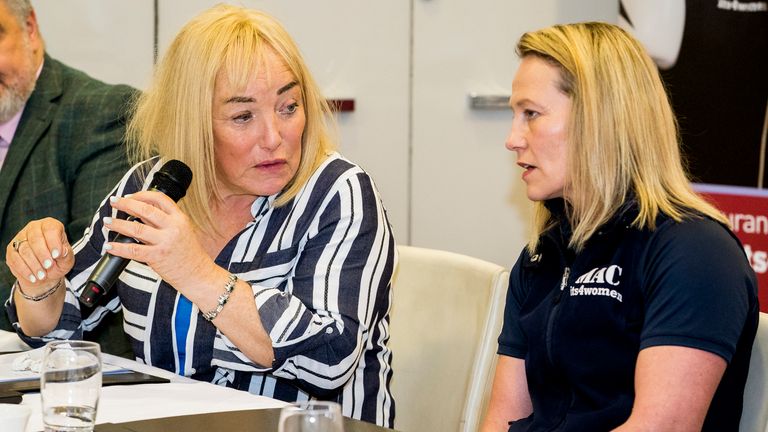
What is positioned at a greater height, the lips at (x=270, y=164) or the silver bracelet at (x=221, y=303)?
the lips at (x=270, y=164)

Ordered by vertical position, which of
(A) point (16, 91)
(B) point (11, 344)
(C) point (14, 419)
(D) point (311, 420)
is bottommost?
(B) point (11, 344)

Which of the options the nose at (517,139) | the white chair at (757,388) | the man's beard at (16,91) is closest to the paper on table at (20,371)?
the nose at (517,139)

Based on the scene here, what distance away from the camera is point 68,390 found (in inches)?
50.9

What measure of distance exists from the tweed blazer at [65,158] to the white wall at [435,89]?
1271 millimetres

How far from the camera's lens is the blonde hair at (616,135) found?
5.49 ft

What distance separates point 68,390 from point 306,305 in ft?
2.27

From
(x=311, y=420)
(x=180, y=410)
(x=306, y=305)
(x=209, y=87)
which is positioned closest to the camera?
(x=311, y=420)

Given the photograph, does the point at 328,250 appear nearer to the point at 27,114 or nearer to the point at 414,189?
the point at 27,114

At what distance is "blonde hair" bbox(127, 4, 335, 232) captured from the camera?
6.68 feet

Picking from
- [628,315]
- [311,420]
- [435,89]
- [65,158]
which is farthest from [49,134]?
[311,420]

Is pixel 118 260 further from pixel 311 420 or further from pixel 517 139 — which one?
pixel 311 420

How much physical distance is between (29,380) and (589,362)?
0.91 m

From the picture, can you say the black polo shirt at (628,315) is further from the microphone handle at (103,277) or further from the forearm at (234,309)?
the microphone handle at (103,277)

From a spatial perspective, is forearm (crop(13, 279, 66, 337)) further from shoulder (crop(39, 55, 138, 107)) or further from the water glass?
shoulder (crop(39, 55, 138, 107))
